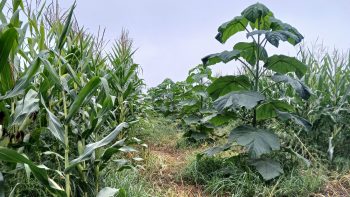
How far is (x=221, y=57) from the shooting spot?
3.05 meters

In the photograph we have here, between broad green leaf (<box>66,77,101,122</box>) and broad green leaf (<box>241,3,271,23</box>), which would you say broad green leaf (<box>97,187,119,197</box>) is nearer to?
broad green leaf (<box>66,77,101,122</box>)

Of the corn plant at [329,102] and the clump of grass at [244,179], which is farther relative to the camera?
the corn plant at [329,102]

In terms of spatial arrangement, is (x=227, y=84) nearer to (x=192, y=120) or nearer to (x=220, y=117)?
(x=220, y=117)

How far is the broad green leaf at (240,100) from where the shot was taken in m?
2.75

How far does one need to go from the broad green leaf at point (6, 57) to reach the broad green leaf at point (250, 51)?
78.7 inches

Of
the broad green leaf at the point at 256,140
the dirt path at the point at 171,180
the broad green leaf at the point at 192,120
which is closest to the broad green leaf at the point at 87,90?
the dirt path at the point at 171,180

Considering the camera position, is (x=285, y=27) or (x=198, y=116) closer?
(x=285, y=27)

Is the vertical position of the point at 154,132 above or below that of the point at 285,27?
below

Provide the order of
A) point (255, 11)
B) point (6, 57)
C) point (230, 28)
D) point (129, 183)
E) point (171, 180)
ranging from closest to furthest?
point (6, 57) < point (129, 183) < point (255, 11) < point (171, 180) < point (230, 28)

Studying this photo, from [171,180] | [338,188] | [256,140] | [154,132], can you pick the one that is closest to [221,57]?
[256,140]

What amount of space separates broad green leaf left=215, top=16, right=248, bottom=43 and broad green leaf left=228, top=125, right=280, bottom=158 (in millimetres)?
977

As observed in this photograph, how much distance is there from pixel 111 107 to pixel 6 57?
2.95ft

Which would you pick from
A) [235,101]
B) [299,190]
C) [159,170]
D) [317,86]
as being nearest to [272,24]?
[235,101]

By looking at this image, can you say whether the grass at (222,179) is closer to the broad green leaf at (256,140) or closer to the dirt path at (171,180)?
the dirt path at (171,180)
